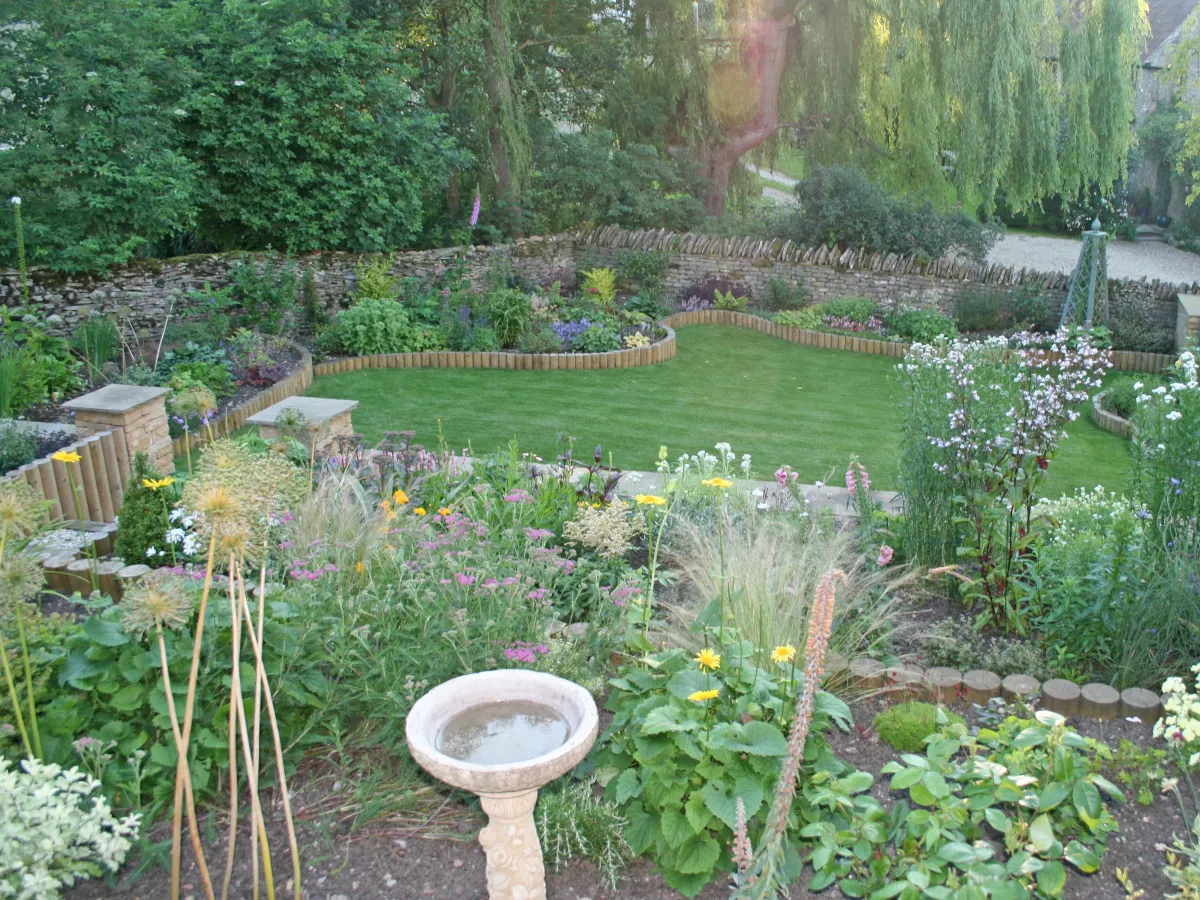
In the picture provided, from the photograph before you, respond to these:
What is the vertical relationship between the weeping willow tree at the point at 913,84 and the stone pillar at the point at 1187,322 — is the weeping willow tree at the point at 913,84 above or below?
above

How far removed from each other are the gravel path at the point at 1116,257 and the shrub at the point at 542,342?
11000 millimetres

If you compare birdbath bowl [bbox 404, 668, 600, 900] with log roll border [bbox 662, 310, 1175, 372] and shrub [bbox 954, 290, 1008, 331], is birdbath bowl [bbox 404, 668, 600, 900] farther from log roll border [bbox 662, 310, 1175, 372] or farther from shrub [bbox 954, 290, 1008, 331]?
shrub [bbox 954, 290, 1008, 331]

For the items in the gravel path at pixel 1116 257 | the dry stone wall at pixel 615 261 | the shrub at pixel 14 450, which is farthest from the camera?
the gravel path at pixel 1116 257

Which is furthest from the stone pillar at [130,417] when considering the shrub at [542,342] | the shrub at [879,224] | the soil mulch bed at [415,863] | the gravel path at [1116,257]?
the gravel path at [1116,257]

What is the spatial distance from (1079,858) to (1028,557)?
2.20 metres

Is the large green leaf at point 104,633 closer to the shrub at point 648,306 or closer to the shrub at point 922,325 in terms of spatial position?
the shrub at point 648,306

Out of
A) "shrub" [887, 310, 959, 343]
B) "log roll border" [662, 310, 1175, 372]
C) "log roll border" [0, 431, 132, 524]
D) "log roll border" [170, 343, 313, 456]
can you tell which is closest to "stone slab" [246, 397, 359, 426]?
"log roll border" [170, 343, 313, 456]

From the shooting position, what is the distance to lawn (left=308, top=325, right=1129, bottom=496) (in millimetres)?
8289

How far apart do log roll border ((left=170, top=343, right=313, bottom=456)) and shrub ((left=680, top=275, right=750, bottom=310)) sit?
17.7ft

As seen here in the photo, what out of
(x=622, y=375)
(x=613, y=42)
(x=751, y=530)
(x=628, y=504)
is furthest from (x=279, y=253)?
(x=751, y=530)

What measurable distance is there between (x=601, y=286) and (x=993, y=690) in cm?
960

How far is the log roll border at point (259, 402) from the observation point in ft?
25.5

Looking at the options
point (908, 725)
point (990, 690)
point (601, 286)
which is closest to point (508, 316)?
point (601, 286)

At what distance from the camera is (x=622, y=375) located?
10.8m
